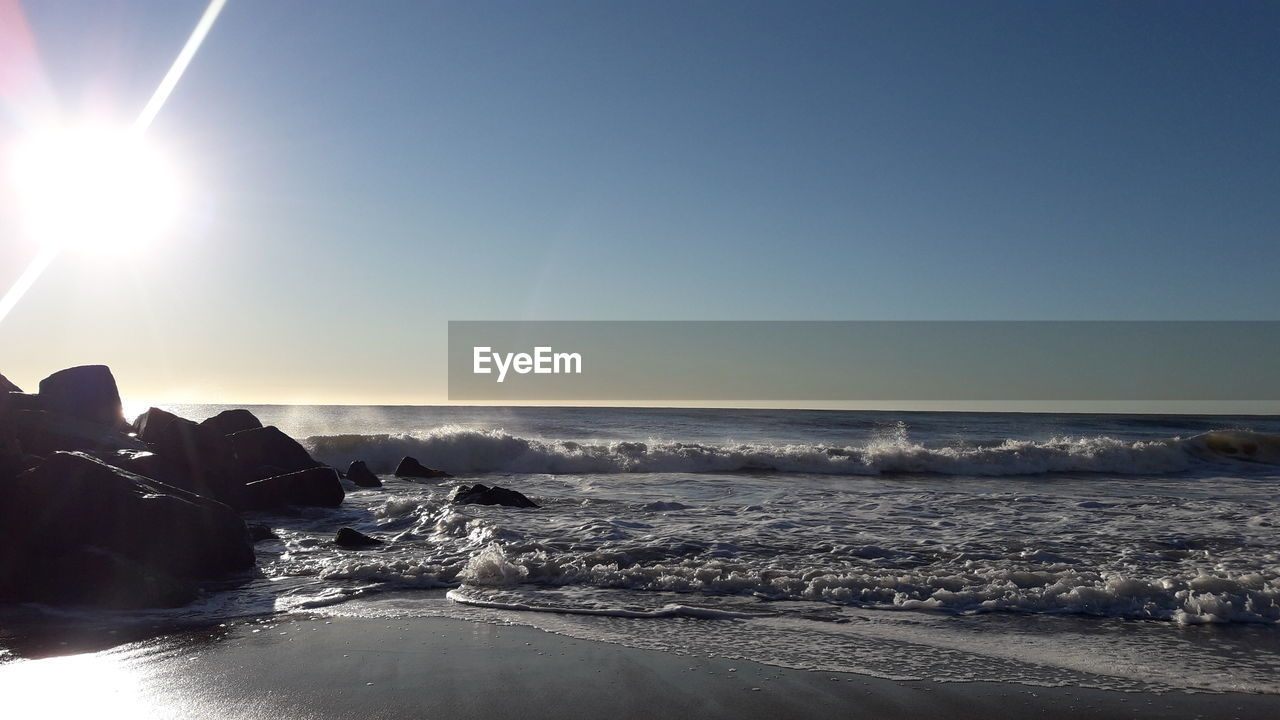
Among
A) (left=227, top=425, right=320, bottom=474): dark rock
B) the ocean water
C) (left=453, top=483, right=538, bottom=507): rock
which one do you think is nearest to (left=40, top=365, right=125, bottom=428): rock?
(left=227, top=425, right=320, bottom=474): dark rock

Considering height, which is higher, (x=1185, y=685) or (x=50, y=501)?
(x=50, y=501)

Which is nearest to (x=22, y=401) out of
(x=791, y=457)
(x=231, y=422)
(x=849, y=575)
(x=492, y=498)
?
(x=231, y=422)

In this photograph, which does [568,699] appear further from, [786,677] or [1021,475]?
[1021,475]

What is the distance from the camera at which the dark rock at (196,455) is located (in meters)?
12.7

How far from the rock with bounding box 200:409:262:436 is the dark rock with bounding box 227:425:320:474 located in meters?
0.28

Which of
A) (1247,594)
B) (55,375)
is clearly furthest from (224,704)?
(55,375)

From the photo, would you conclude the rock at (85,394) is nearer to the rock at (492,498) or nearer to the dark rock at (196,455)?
the dark rock at (196,455)

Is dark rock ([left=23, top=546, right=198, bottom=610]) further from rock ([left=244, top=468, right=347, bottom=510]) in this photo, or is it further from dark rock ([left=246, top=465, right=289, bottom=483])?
dark rock ([left=246, top=465, right=289, bottom=483])

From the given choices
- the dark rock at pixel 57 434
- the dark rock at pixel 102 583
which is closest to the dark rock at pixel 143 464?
the dark rock at pixel 57 434

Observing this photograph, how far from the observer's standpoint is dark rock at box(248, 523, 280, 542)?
1011 cm

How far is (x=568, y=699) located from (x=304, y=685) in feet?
5.47

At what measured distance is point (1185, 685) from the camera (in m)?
4.86

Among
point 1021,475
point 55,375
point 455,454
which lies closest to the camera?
point 55,375

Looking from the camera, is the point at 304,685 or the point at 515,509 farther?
the point at 515,509
